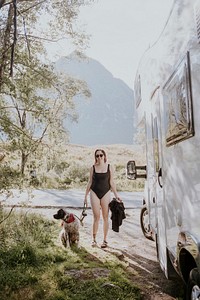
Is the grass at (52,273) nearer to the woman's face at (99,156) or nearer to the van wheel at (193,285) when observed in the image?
the van wheel at (193,285)

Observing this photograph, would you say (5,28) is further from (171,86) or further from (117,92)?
(117,92)

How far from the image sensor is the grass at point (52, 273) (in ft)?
12.8

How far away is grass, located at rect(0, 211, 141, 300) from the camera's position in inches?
154

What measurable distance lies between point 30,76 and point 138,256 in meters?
3.63

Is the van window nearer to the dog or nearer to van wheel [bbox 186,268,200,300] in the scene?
van wheel [bbox 186,268,200,300]

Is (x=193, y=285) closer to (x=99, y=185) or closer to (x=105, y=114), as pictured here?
(x=99, y=185)

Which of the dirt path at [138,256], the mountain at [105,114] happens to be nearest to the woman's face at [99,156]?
the dirt path at [138,256]

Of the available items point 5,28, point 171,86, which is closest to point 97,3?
point 5,28

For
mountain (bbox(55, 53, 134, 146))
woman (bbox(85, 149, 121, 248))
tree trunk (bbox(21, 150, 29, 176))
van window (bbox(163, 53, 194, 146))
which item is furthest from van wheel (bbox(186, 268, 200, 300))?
mountain (bbox(55, 53, 134, 146))

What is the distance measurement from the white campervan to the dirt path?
0.55m

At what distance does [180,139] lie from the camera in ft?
8.77

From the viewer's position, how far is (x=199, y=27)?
2242 mm

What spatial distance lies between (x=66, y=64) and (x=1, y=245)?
528cm

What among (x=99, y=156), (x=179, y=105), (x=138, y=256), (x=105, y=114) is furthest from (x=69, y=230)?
(x=105, y=114)
